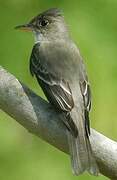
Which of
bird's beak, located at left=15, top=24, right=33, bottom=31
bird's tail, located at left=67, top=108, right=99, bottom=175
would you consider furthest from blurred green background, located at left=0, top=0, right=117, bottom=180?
bird's tail, located at left=67, top=108, right=99, bottom=175

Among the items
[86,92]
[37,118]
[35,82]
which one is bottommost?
[35,82]

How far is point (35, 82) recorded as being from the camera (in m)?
3.55

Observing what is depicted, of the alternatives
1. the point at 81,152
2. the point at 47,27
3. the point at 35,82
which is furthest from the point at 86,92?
the point at 47,27

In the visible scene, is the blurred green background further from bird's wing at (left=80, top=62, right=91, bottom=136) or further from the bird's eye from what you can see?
bird's wing at (left=80, top=62, right=91, bottom=136)

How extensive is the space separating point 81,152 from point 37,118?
33 centimetres

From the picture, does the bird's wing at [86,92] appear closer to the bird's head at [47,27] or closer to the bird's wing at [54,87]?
the bird's wing at [54,87]

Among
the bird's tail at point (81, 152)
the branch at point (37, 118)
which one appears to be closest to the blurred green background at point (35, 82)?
the bird's tail at point (81, 152)

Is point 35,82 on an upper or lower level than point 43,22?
lower

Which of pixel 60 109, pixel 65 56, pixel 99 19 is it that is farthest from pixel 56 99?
pixel 99 19

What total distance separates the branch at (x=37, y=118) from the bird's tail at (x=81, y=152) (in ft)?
0.20

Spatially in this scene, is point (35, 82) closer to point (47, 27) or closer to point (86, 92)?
point (47, 27)

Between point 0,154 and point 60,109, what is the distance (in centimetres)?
50

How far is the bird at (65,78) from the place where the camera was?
2916mm

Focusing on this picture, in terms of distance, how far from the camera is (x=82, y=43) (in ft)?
12.1
